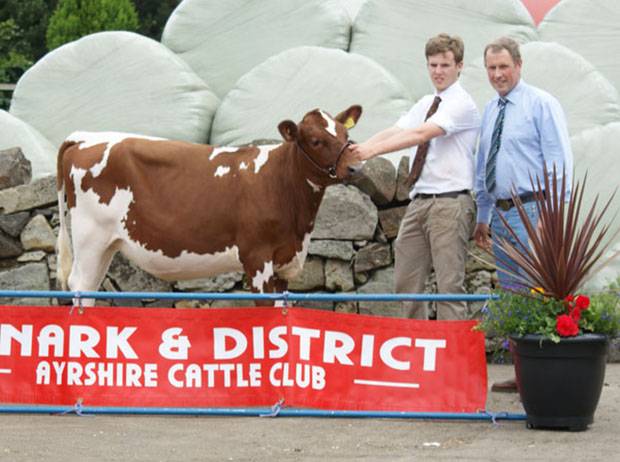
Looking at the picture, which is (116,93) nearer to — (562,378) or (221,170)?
(221,170)

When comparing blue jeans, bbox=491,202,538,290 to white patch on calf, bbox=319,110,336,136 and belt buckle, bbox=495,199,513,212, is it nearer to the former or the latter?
belt buckle, bbox=495,199,513,212

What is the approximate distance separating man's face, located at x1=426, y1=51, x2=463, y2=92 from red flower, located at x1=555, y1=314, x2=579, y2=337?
1582mm

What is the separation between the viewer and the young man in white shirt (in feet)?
22.6

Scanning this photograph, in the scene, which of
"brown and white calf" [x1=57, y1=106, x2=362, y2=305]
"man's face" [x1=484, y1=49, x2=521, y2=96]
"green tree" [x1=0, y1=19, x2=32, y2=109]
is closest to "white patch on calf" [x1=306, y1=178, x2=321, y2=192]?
"brown and white calf" [x1=57, y1=106, x2=362, y2=305]

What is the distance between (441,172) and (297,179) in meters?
0.76

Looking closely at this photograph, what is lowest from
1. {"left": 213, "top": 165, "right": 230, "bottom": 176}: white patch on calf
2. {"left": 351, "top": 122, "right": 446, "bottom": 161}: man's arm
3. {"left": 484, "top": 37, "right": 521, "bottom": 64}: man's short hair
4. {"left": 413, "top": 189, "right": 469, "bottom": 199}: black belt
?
{"left": 413, "top": 189, "right": 469, "bottom": 199}: black belt

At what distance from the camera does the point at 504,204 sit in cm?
695

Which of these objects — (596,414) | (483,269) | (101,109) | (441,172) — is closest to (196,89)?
(101,109)

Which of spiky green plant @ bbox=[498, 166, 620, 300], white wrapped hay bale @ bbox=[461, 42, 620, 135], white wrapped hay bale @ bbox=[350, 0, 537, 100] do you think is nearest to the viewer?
spiky green plant @ bbox=[498, 166, 620, 300]

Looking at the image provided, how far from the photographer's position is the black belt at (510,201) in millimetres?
6867

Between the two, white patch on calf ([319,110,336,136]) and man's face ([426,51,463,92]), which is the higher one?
man's face ([426,51,463,92])

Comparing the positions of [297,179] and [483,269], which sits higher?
[297,179]

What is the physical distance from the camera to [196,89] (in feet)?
33.4

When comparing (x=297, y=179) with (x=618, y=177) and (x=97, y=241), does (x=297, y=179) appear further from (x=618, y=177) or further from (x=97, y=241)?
(x=618, y=177)
